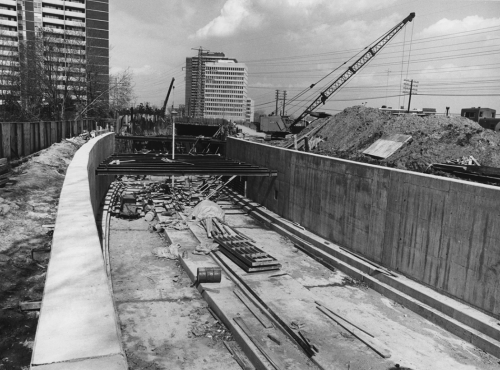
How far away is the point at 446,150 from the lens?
17.0m

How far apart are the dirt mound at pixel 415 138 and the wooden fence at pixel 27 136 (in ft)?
52.4

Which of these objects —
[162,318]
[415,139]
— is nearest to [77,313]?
[162,318]

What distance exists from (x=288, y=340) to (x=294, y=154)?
915cm

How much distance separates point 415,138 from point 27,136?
1864 cm

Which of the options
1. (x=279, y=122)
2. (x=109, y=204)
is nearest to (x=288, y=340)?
(x=109, y=204)

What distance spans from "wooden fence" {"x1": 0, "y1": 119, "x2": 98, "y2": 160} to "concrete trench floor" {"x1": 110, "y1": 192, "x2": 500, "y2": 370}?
7507mm

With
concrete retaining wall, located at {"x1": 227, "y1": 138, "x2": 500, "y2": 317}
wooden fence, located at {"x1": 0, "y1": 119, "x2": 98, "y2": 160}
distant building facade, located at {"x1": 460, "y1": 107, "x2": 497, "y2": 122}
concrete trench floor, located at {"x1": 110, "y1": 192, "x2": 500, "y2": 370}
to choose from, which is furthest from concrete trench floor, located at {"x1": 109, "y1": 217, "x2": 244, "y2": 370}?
distant building facade, located at {"x1": 460, "y1": 107, "x2": 497, "y2": 122}

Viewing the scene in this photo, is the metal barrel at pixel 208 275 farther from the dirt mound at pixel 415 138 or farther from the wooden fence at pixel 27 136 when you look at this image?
the wooden fence at pixel 27 136

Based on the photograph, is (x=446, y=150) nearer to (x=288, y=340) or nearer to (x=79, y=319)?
(x=288, y=340)

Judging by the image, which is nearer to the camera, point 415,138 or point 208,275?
point 208,275

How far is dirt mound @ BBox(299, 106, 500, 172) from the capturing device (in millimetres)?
16594

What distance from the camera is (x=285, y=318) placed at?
793cm

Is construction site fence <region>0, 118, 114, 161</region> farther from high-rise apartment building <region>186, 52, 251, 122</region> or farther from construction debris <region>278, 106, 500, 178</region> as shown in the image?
high-rise apartment building <region>186, 52, 251, 122</region>

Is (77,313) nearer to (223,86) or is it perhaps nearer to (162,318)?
(162,318)
